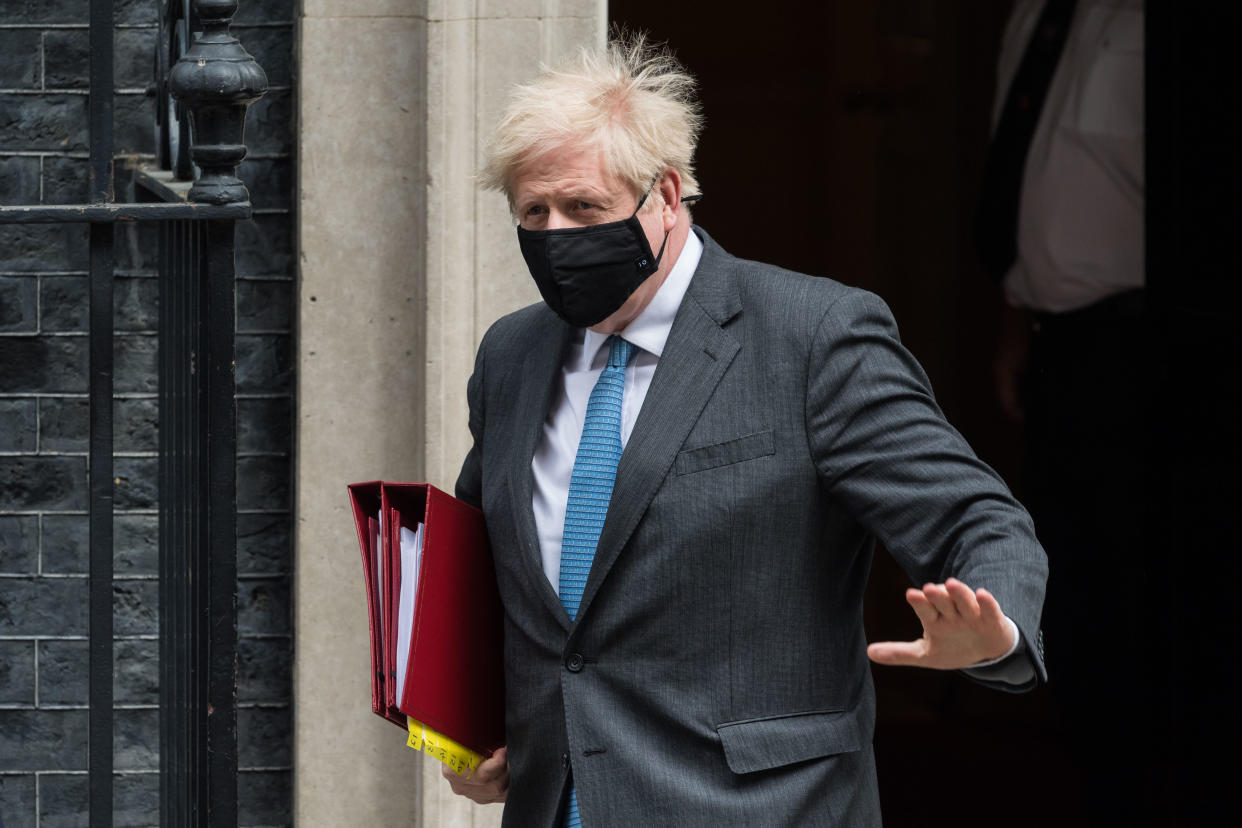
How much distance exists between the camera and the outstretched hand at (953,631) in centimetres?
192

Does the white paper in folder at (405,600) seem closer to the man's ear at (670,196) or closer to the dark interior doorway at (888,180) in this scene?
the man's ear at (670,196)

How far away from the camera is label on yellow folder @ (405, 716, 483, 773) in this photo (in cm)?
246

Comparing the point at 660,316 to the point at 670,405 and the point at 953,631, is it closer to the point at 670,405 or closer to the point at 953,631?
the point at 670,405

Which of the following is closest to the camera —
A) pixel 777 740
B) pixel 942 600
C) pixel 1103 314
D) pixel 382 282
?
pixel 942 600

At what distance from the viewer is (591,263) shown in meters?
2.35

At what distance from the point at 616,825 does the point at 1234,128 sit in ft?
9.31

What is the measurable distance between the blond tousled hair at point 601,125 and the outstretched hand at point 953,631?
2.47 ft

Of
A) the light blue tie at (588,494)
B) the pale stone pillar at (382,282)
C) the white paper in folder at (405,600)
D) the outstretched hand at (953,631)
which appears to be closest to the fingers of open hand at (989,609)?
the outstretched hand at (953,631)

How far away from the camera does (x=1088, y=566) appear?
5.37 metres

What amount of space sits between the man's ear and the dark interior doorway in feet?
12.7

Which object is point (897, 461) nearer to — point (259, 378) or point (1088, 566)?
point (259, 378)

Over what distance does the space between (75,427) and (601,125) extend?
2.02m

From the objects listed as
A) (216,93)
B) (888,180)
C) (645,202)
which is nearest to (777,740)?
(645,202)

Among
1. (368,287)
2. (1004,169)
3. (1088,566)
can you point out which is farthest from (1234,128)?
(368,287)
